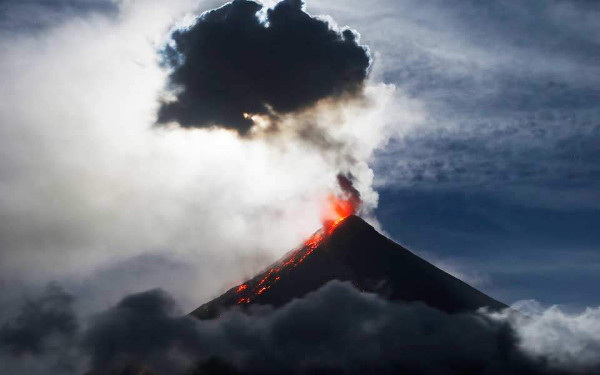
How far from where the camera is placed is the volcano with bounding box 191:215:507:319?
185750mm

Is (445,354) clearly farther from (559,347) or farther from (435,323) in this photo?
(559,347)

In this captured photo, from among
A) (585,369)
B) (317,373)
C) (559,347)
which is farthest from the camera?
(559,347)

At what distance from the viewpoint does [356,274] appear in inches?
7328

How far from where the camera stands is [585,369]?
17912cm

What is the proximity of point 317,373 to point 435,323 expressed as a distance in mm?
35332

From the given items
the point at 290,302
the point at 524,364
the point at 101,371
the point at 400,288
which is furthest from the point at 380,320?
the point at 101,371

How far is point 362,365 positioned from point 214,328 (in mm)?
42453

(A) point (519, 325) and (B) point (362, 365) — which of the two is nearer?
(B) point (362, 365)

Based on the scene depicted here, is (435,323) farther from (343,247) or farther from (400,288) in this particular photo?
(343,247)

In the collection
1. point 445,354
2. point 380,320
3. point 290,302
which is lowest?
point 445,354

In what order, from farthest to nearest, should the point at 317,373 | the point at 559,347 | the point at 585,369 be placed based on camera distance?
1. the point at 559,347
2. the point at 585,369
3. the point at 317,373

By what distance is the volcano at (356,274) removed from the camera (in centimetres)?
18575

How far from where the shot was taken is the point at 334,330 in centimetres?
19988

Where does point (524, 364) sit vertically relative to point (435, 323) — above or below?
below
